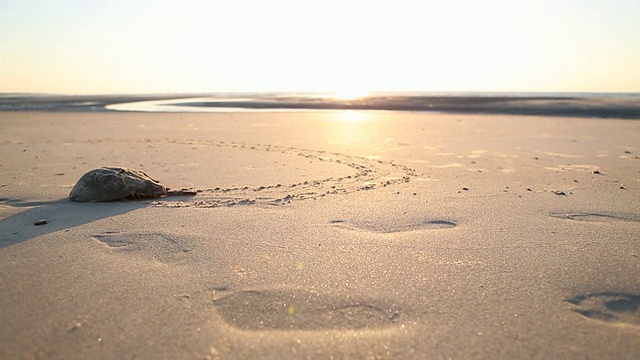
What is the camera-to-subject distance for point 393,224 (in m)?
3.66

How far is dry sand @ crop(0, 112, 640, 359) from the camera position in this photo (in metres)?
2.01

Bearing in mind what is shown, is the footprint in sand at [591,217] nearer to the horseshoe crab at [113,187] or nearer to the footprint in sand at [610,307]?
the footprint in sand at [610,307]

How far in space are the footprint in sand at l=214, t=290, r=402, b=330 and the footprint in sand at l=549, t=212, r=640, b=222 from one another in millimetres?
2486

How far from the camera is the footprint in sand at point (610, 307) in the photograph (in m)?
2.18

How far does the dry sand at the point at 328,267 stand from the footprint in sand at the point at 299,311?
0.04ft

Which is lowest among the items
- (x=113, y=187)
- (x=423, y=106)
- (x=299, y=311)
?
(x=299, y=311)

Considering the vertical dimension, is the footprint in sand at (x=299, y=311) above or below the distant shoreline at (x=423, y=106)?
below

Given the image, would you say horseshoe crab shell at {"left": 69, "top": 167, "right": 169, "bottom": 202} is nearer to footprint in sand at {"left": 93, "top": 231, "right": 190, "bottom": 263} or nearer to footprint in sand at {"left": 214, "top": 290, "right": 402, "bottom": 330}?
footprint in sand at {"left": 93, "top": 231, "right": 190, "bottom": 263}

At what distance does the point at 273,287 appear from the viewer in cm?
251

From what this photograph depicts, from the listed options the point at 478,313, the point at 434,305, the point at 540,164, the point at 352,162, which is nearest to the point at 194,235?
the point at 434,305

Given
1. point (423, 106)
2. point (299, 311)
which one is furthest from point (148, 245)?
point (423, 106)

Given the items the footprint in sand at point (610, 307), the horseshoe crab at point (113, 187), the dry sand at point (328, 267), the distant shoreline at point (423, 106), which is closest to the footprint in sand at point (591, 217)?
the dry sand at point (328, 267)

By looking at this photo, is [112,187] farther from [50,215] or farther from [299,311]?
[299,311]

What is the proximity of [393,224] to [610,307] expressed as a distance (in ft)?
5.52
